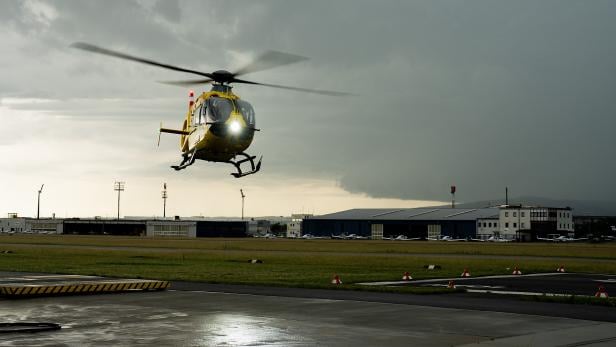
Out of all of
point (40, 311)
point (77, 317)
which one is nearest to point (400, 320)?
point (77, 317)

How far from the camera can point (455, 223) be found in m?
172

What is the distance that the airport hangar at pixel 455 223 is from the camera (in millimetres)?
163250

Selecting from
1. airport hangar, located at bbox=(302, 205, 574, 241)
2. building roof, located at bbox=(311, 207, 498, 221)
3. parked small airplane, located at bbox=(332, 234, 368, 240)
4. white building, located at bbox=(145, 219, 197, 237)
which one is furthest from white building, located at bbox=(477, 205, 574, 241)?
white building, located at bbox=(145, 219, 197, 237)

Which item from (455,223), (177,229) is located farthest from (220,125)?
(177,229)

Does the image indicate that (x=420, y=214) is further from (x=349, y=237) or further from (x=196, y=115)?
(x=196, y=115)

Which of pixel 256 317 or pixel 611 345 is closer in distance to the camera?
pixel 611 345

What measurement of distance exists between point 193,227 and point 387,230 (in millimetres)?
52379

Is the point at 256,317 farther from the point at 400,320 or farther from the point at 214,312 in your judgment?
the point at 400,320

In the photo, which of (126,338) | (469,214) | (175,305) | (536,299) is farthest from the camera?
(469,214)

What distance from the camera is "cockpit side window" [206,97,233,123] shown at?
41.5 metres

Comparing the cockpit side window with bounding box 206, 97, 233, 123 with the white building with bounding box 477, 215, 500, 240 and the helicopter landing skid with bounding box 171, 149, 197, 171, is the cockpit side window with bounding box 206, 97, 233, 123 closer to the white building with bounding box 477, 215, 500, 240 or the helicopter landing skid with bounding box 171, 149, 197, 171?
the helicopter landing skid with bounding box 171, 149, 197, 171

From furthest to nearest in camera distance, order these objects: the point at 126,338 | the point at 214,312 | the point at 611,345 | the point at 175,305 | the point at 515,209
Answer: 1. the point at 515,209
2. the point at 175,305
3. the point at 214,312
4. the point at 126,338
5. the point at 611,345

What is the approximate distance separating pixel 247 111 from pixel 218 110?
78.3 inches

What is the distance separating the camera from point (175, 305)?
23.7m
